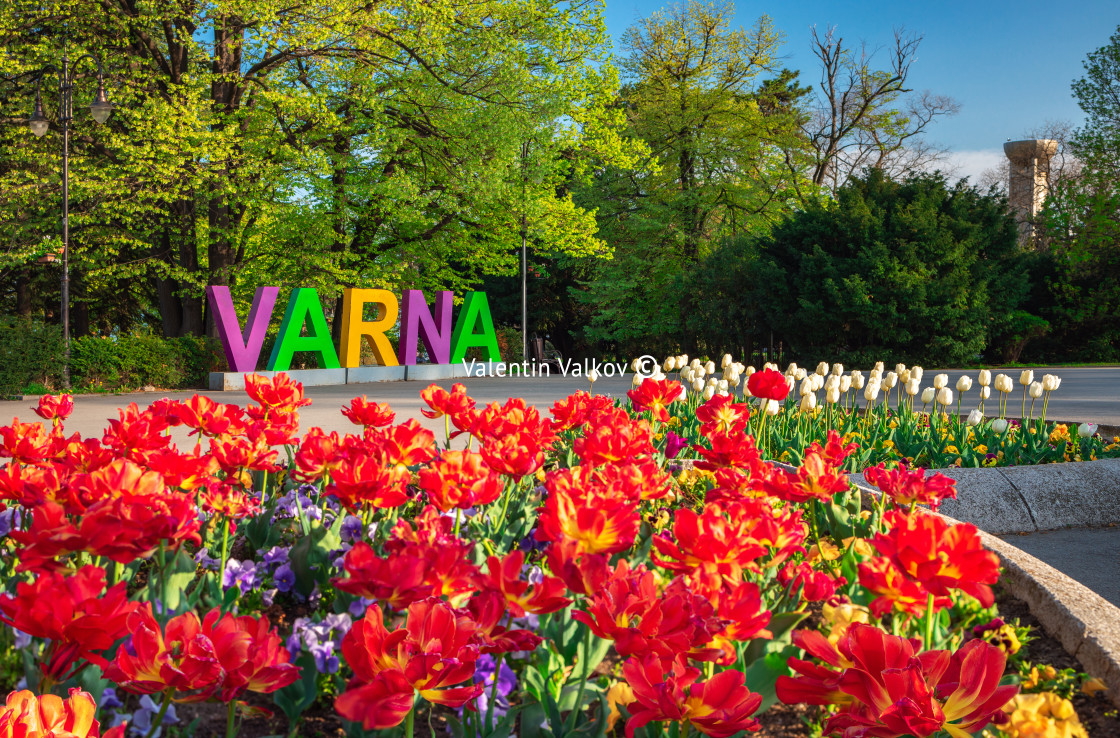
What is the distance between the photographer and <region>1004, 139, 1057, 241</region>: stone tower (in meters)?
43.7

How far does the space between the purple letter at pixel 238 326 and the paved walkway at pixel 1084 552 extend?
15.2 metres

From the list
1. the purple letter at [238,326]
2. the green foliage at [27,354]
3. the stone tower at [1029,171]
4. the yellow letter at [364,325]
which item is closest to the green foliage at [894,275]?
the yellow letter at [364,325]

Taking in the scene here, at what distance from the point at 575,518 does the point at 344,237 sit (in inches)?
801

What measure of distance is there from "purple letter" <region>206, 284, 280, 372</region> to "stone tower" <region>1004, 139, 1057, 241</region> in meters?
39.7

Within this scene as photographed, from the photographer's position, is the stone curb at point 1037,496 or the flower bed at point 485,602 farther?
the stone curb at point 1037,496

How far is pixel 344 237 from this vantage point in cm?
2102

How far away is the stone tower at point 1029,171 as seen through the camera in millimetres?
43656

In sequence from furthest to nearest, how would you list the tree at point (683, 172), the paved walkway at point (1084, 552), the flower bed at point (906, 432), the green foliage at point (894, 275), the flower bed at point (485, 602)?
1. the tree at point (683, 172)
2. the green foliage at point (894, 275)
3. the flower bed at point (906, 432)
4. the paved walkway at point (1084, 552)
5. the flower bed at point (485, 602)

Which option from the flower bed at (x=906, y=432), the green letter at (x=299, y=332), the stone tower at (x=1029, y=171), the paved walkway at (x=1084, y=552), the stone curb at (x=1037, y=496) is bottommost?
the paved walkway at (x=1084, y=552)

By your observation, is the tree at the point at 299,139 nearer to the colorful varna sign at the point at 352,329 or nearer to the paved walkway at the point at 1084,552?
the colorful varna sign at the point at 352,329

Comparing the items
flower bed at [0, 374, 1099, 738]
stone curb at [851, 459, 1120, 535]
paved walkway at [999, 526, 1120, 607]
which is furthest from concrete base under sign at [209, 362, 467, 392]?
flower bed at [0, 374, 1099, 738]

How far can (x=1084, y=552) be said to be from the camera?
493 centimetres

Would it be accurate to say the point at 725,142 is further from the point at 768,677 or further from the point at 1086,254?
the point at 768,677

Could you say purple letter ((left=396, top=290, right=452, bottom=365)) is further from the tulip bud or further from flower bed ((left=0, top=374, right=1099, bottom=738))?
flower bed ((left=0, top=374, right=1099, bottom=738))
